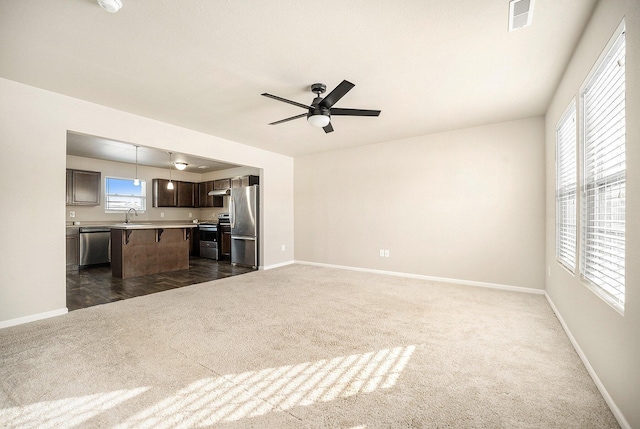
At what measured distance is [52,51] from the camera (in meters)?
2.36

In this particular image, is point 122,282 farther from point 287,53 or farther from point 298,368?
point 287,53

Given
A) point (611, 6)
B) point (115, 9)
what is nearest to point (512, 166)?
point (611, 6)

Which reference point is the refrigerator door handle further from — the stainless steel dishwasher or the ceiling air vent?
the ceiling air vent

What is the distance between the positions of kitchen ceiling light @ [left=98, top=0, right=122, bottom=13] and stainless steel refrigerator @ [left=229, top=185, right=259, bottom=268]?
4137 millimetres


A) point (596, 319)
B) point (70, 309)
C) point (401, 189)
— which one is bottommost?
point (70, 309)

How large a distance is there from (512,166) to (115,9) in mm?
4664

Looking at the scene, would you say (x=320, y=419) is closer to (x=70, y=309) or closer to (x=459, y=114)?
(x=70, y=309)

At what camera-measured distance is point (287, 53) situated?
7.86 ft

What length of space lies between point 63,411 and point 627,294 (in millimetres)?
3054

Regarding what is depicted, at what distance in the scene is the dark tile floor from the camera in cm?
380

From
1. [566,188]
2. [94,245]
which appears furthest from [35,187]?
[566,188]

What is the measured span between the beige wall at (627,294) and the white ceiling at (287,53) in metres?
0.26

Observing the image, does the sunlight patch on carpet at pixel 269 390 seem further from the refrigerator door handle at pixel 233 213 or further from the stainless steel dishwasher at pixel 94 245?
the stainless steel dishwasher at pixel 94 245

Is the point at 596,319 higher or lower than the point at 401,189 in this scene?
lower
